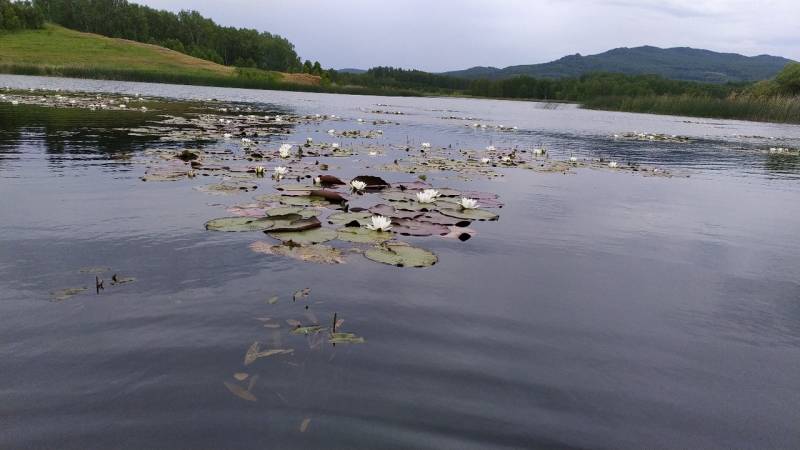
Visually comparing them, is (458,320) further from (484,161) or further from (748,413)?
(484,161)

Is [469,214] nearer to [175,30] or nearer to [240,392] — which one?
[240,392]

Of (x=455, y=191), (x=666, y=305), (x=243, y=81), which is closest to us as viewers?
(x=666, y=305)

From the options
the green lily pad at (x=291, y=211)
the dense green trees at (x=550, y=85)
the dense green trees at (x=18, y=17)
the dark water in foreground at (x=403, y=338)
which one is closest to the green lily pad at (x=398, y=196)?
the dark water in foreground at (x=403, y=338)

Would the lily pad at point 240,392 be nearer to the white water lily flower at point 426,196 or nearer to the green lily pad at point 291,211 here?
the green lily pad at point 291,211

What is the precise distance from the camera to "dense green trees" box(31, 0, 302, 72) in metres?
136

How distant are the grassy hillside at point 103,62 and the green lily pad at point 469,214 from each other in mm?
66882

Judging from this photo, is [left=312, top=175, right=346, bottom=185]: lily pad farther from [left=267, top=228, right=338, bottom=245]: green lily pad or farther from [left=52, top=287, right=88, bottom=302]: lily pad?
[left=52, top=287, right=88, bottom=302]: lily pad

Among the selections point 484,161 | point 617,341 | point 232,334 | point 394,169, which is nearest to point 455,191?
point 394,169

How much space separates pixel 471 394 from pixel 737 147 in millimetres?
27099

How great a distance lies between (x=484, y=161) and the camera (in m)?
13.6

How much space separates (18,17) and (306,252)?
124 metres

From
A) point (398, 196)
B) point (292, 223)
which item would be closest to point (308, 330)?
point (292, 223)

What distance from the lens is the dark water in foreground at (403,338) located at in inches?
113

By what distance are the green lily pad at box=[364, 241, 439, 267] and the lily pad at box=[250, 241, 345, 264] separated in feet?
1.23
